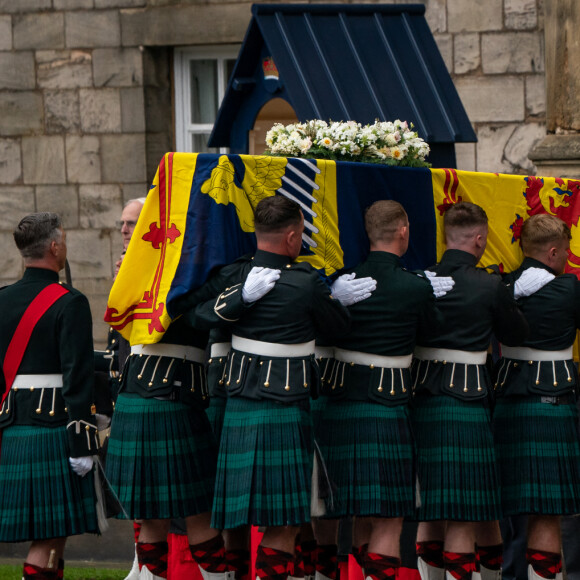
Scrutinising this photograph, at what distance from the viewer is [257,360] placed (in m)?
5.01

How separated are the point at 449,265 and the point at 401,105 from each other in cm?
193

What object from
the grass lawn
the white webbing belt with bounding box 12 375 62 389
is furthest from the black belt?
the grass lawn

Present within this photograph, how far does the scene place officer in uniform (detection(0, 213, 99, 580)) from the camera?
5102mm

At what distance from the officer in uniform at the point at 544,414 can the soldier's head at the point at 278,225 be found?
123 centimetres

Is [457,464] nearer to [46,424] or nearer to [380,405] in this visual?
[380,405]

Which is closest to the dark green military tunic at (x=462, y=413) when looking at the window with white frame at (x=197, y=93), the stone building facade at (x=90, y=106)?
the stone building facade at (x=90, y=106)

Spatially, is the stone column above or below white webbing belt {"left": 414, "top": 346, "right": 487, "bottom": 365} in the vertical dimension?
above

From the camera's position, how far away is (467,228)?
5.57 metres

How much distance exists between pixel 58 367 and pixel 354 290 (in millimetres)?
1272

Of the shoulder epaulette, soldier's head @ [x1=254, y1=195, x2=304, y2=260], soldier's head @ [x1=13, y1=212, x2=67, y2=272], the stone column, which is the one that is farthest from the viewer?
the stone column

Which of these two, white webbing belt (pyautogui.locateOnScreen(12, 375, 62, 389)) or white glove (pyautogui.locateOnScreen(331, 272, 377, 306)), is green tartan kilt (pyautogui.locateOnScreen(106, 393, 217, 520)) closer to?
white webbing belt (pyautogui.locateOnScreen(12, 375, 62, 389))

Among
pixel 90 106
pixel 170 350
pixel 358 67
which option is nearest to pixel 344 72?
pixel 358 67

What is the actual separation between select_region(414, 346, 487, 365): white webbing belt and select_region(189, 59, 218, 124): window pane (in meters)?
5.24

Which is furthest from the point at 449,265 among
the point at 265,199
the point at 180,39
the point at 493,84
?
the point at 180,39
